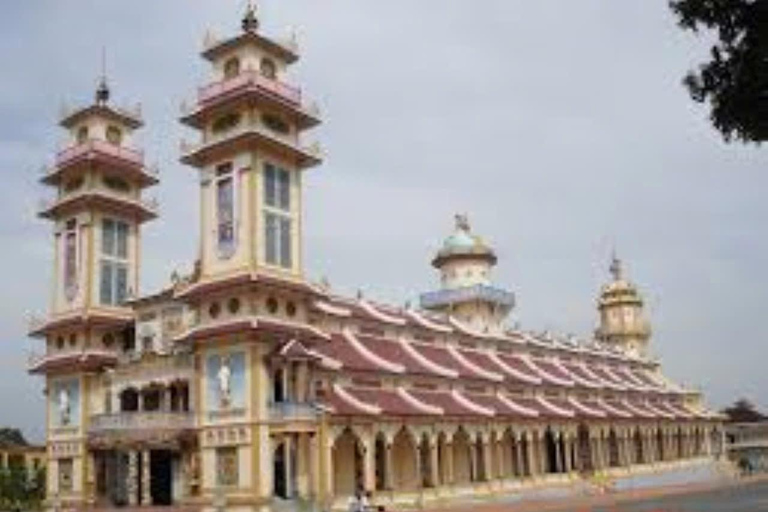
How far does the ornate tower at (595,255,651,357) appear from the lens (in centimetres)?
10719

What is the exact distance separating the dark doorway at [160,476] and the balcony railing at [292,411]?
8.89 m

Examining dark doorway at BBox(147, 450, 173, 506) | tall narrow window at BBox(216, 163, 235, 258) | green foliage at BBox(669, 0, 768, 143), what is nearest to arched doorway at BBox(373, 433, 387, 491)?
dark doorway at BBox(147, 450, 173, 506)

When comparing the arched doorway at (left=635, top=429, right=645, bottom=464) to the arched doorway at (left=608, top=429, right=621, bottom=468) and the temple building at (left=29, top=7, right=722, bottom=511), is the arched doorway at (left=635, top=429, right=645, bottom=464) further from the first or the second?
the temple building at (left=29, top=7, right=722, bottom=511)

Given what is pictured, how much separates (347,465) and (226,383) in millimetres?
8112

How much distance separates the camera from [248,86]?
2007 inches

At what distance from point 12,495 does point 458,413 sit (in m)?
32.4

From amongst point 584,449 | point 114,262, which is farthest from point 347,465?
point 584,449

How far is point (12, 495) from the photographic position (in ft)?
234

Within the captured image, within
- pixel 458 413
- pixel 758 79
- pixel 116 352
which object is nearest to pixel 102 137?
pixel 116 352

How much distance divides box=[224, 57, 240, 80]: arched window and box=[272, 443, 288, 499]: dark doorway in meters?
A: 18.2

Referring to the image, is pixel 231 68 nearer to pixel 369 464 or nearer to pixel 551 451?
pixel 369 464

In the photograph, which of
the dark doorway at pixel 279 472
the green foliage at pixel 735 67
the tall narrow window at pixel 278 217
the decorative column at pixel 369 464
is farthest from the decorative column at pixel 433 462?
the green foliage at pixel 735 67

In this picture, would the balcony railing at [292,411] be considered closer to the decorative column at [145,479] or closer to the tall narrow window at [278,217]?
the tall narrow window at [278,217]

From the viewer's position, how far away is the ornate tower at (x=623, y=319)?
107m
